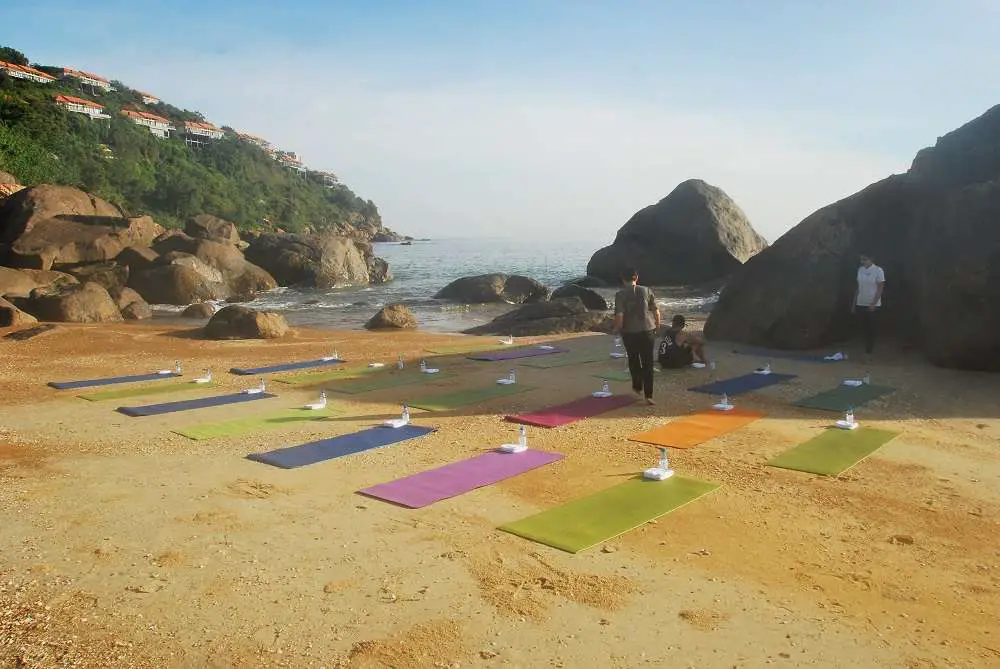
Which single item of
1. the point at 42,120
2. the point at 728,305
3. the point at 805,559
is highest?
the point at 42,120

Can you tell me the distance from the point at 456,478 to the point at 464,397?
12.0 ft

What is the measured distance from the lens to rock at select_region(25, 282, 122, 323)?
19.1 m

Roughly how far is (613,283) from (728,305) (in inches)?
890

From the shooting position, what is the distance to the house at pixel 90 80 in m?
93.6

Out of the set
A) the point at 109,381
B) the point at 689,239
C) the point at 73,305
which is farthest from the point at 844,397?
the point at 689,239

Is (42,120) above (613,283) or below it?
above

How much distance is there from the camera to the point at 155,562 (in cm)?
463

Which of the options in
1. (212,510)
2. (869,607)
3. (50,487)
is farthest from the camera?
(50,487)

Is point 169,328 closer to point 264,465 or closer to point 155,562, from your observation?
point 264,465

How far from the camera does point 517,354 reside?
1427cm

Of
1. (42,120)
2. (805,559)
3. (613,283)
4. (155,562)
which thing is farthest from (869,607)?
(42,120)

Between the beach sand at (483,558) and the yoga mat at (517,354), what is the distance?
5.20 metres

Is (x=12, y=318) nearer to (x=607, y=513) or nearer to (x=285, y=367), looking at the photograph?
(x=285, y=367)

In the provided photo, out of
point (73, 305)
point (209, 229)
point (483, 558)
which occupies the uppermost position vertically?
point (209, 229)
